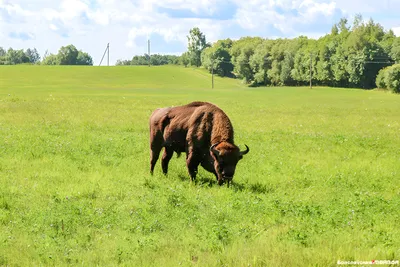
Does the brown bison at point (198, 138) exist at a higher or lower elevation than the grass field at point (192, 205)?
higher

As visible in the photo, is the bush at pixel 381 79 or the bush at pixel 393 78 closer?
the bush at pixel 393 78

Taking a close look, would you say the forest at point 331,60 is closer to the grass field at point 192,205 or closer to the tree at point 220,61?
the tree at point 220,61

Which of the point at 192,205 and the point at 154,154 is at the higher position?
the point at 154,154

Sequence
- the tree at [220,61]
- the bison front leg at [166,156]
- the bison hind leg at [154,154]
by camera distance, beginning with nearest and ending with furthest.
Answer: the bison front leg at [166,156], the bison hind leg at [154,154], the tree at [220,61]

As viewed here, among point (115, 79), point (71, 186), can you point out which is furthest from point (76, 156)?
point (115, 79)

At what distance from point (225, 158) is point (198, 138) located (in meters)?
1.53

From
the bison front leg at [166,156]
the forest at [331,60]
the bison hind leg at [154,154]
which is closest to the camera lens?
the bison front leg at [166,156]

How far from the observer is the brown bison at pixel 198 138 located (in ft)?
42.3

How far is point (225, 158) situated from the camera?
12.7 m

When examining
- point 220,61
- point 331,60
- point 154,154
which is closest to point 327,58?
point 331,60

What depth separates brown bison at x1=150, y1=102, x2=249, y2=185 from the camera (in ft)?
42.3

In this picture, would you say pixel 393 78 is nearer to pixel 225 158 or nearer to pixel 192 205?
pixel 225 158

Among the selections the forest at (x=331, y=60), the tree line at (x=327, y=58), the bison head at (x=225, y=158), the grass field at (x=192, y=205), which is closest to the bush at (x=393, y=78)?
the forest at (x=331, y=60)

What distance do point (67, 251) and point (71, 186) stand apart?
5111 mm
